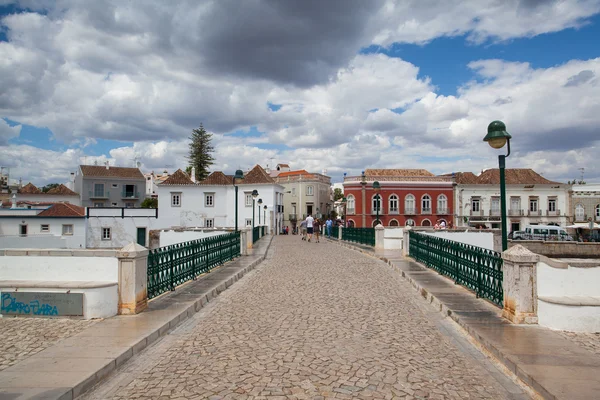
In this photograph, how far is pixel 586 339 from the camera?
606cm

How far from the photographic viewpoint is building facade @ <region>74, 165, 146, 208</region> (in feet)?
220

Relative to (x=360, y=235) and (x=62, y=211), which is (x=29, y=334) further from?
(x=62, y=211)

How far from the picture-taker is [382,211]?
55.6 m

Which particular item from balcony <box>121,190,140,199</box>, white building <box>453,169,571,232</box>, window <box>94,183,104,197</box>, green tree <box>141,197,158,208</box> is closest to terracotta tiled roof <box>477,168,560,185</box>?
white building <box>453,169,571,232</box>

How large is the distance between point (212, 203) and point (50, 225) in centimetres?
1729

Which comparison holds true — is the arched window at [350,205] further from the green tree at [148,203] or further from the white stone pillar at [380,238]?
the white stone pillar at [380,238]

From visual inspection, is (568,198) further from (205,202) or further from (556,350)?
(556,350)

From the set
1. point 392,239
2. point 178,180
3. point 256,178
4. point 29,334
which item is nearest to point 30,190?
point 178,180

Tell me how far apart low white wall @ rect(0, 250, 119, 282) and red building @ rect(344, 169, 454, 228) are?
48.5 metres

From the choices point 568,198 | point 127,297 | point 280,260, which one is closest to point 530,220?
point 568,198

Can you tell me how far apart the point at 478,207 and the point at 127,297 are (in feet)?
186

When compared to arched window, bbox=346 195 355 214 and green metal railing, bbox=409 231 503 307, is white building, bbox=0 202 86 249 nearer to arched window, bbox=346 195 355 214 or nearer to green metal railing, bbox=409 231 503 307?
arched window, bbox=346 195 355 214

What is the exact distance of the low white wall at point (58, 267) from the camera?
7.41m

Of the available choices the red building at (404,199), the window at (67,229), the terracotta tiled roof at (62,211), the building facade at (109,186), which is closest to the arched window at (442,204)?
the red building at (404,199)
